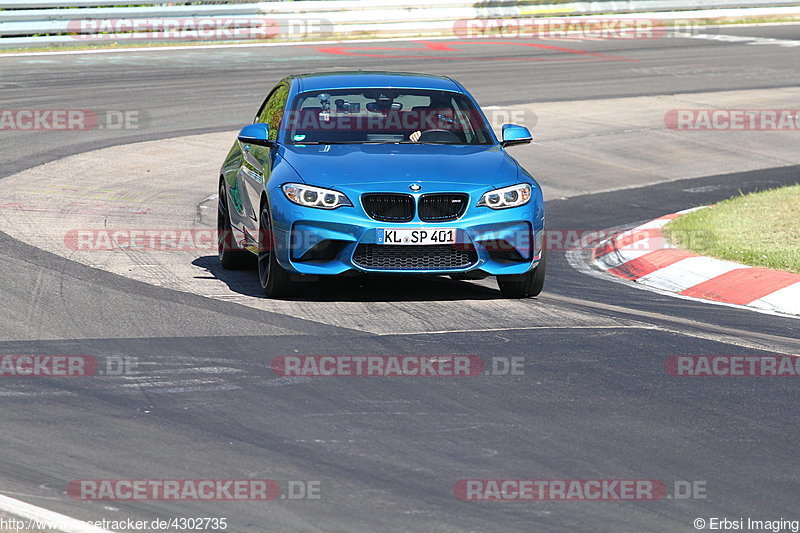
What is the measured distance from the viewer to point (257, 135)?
32.1 feet

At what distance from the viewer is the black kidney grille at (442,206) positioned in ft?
29.1

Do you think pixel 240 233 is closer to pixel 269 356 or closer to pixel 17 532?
pixel 269 356

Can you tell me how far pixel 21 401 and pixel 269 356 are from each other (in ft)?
4.84

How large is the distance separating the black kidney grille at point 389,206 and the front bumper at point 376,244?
60mm

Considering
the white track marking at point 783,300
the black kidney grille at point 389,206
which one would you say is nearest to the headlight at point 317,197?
the black kidney grille at point 389,206

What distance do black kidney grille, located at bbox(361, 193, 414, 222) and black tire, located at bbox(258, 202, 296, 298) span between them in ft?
2.35

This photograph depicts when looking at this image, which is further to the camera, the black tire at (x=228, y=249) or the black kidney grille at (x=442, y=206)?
the black tire at (x=228, y=249)

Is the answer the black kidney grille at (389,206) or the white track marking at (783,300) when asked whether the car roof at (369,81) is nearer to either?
the black kidney grille at (389,206)

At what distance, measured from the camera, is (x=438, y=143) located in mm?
9930

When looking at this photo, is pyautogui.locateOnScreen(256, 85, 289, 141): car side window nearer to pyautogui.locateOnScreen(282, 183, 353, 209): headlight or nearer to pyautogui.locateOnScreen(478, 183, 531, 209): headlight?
pyautogui.locateOnScreen(282, 183, 353, 209): headlight

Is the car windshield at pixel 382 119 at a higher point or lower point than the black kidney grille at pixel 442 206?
higher

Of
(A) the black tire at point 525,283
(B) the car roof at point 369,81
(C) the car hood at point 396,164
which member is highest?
(B) the car roof at point 369,81

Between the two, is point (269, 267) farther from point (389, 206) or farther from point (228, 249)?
point (228, 249)

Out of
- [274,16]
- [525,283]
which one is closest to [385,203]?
[525,283]
